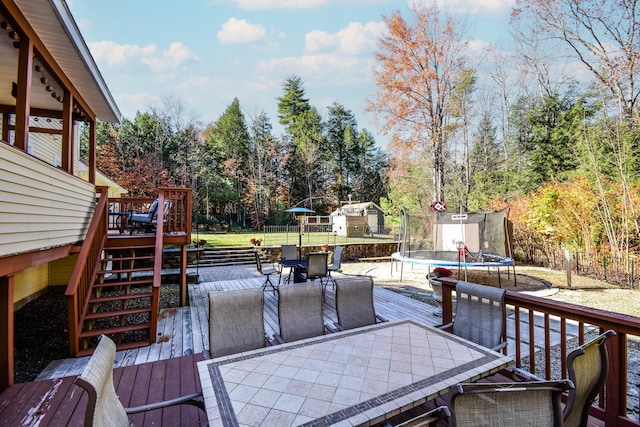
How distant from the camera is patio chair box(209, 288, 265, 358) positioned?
2445mm

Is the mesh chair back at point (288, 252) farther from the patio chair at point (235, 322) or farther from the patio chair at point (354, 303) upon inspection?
the patio chair at point (235, 322)

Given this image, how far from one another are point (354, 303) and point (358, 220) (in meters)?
19.9

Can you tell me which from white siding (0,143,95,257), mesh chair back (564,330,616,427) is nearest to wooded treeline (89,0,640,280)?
mesh chair back (564,330,616,427)

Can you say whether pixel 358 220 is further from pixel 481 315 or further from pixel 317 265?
pixel 481 315

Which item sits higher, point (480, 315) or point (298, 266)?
point (480, 315)

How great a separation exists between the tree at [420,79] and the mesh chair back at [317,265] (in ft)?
26.2

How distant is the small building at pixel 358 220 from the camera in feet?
73.5

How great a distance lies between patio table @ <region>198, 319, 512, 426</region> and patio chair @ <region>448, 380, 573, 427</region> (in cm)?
41

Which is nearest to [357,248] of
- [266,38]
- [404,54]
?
[404,54]

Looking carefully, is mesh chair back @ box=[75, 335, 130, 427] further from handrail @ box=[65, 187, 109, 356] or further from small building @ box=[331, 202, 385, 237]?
small building @ box=[331, 202, 385, 237]

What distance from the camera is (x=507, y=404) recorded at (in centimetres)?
111

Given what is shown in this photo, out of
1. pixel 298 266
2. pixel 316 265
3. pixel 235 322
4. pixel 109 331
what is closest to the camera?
pixel 235 322

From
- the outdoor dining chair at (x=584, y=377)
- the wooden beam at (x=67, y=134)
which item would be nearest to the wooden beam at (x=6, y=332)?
the wooden beam at (x=67, y=134)

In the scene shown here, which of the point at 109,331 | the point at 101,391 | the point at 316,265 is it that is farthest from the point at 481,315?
the point at 109,331
